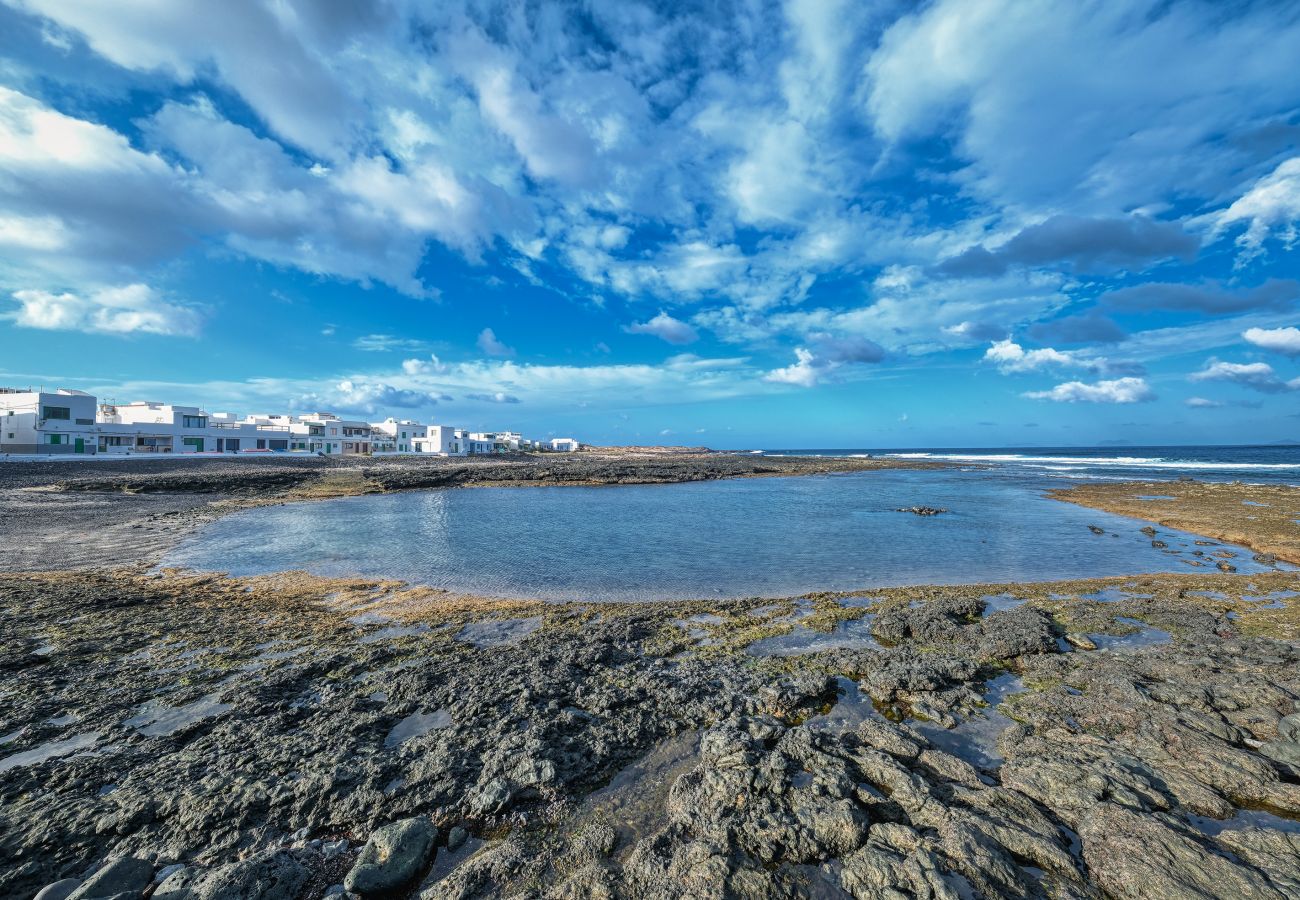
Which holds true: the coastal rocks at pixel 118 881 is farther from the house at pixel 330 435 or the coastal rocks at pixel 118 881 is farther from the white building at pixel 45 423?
the house at pixel 330 435

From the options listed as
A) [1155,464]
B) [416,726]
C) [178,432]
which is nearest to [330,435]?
[178,432]

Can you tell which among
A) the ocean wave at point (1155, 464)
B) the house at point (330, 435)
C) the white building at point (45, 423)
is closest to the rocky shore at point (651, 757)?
the white building at point (45, 423)

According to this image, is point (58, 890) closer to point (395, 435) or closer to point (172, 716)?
point (172, 716)

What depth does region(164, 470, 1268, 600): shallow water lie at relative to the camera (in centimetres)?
1568

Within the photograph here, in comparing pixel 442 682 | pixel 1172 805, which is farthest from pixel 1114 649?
pixel 442 682

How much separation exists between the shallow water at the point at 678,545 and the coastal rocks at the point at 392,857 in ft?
29.6

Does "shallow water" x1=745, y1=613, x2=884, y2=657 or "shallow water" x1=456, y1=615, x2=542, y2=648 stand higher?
"shallow water" x1=745, y1=613, x2=884, y2=657

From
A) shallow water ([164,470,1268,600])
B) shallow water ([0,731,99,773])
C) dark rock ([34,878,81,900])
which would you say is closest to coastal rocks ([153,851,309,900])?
dark rock ([34,878,81,900])

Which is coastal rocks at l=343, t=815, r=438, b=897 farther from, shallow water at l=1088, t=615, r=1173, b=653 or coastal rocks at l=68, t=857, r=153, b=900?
shallow water at l=1088, t=615, r=1173, b=653

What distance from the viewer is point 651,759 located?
6.32m

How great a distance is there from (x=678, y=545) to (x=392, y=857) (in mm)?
16756

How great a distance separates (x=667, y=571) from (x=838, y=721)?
9711 mm

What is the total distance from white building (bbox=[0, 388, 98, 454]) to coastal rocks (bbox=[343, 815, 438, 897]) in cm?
8607

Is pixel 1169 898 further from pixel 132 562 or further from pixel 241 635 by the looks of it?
pixel 132 562
